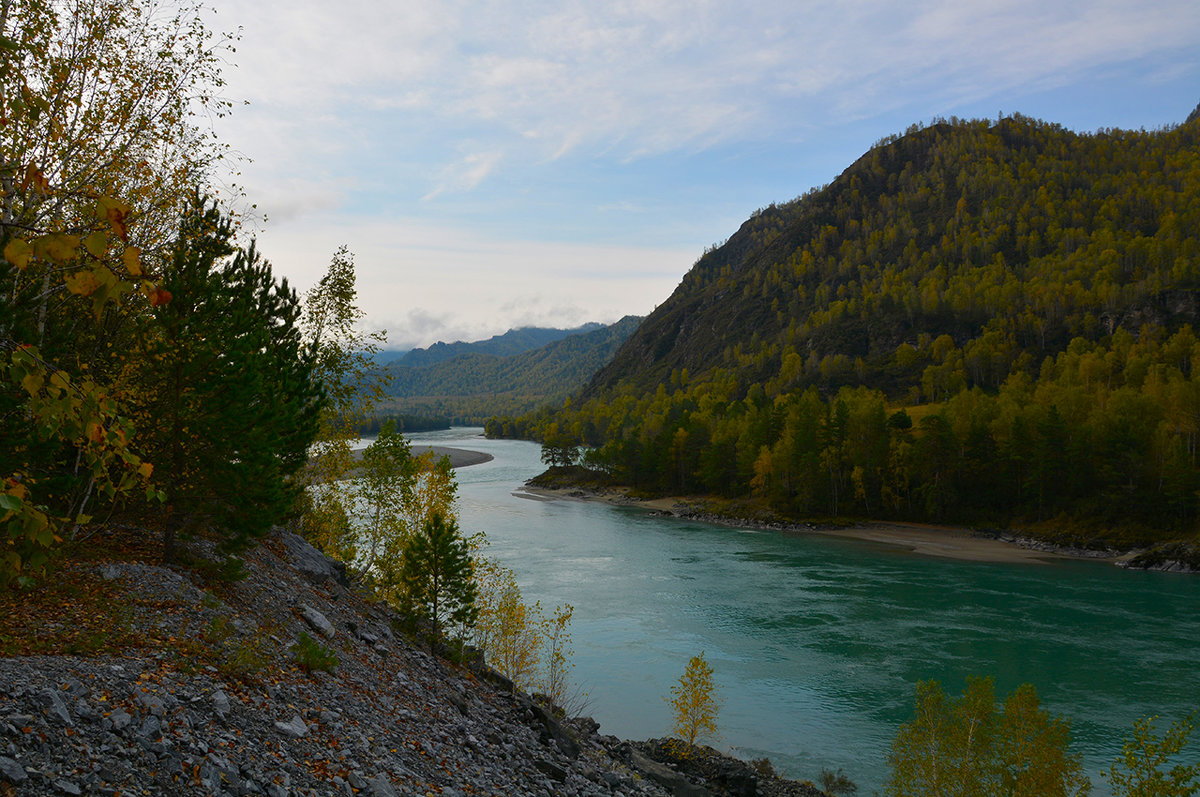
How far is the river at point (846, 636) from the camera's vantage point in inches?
1255

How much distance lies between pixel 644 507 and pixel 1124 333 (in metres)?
95.2

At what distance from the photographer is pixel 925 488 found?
89.5 meters

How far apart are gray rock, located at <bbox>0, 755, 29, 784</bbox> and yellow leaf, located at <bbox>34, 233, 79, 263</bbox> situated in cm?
711

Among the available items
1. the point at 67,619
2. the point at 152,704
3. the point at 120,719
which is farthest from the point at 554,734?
the point at 120,719

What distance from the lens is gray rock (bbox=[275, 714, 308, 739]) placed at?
39.3 ft

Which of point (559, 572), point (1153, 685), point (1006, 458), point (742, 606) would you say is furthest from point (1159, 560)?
point (559, 572)

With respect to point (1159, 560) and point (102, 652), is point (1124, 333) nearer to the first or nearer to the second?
point (1159, 560)

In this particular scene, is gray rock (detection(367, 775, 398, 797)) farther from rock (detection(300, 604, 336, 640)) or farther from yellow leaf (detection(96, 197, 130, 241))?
yellow leaf (detection(96, 197, 130, 241))

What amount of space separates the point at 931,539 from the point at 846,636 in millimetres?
44420

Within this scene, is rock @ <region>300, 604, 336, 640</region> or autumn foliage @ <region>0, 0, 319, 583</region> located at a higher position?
autumn foliage @ <region>0, 0, 319, 583</region>

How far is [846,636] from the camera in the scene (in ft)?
143

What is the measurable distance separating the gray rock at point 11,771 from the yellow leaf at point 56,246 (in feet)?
23.3

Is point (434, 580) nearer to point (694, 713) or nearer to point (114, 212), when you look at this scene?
point (694, 713)

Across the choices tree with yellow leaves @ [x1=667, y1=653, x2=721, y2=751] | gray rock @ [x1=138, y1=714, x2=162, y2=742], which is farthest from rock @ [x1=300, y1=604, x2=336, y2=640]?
tree with yellow leaves @ [x1=667, y1=653, x2=721, y2=751]
